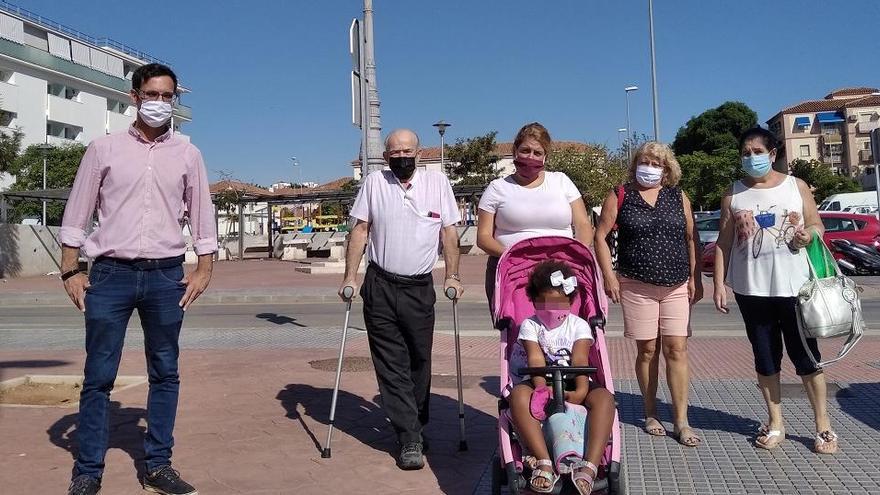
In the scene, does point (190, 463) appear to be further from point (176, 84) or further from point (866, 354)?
point (866, 354)

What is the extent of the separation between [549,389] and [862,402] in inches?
131

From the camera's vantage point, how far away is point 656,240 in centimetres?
496

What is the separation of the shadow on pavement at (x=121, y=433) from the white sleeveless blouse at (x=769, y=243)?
12.4 ft

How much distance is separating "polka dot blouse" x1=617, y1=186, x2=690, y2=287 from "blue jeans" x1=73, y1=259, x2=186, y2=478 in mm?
2738

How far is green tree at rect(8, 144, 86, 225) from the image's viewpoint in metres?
43.5

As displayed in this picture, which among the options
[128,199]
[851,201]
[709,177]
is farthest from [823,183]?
[128,199]

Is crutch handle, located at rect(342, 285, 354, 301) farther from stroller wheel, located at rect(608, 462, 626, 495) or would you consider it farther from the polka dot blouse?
stroller wheel, located at rect(608, 462, 626, 495)

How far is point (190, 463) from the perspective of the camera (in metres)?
4.62

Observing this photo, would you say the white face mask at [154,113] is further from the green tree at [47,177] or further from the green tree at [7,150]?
the green tree at [47,177]

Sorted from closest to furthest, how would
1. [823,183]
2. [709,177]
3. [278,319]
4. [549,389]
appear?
[549,389] → [278,319] → [823,183] → [709,177]

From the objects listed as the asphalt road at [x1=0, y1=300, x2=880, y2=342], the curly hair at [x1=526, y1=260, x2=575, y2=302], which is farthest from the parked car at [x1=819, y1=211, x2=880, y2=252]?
the curly hair at [x1=526, y1=260, x2=575, y2=302]

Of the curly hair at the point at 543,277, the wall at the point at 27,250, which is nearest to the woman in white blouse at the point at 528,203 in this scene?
the curly hair at the point at 543,277

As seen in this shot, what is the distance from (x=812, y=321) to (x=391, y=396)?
252 cm

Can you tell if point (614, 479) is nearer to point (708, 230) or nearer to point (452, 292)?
point (452, 292)
